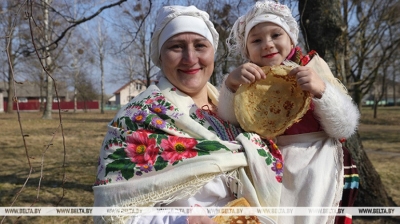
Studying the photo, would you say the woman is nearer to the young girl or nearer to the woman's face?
the woman's face

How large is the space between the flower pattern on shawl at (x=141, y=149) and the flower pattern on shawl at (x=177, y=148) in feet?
0.15

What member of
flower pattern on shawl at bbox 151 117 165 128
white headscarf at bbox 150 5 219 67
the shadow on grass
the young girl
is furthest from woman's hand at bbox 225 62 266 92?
the shadow on grass

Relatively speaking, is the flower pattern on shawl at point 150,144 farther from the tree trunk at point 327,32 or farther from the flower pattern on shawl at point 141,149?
the tree trunk at point 327,32

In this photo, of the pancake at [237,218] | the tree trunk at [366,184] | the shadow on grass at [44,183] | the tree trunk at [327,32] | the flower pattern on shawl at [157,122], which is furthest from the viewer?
the shadow on grass at [44,183]

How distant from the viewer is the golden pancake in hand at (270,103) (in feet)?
5.71

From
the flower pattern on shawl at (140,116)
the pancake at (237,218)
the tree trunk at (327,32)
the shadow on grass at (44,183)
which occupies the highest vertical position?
the tree trunk at (327,32)

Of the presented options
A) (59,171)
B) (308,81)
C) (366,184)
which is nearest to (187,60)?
(308,81)

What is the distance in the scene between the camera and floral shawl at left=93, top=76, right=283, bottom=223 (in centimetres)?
160

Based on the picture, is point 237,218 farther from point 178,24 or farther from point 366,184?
point 366,184

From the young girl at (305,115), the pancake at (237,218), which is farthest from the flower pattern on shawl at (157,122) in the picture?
the pancake at (237,218)

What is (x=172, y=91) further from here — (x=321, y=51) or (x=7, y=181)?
(x=7, y=181)

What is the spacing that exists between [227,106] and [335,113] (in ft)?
1.67

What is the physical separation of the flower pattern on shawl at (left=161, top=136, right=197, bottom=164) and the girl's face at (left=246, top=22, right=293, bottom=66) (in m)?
0.58

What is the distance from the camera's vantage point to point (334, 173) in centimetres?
181
